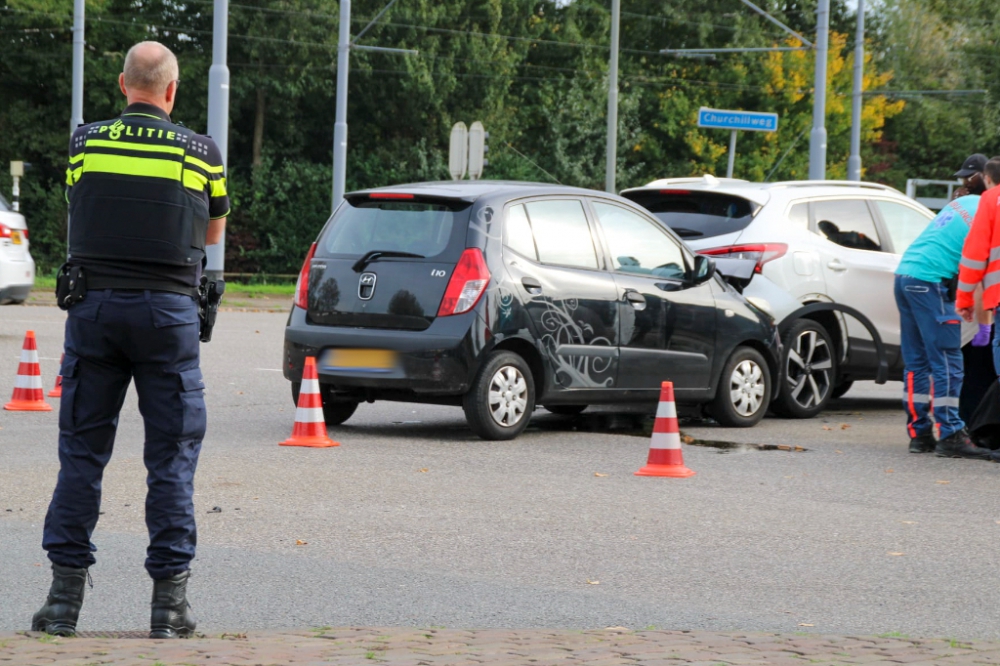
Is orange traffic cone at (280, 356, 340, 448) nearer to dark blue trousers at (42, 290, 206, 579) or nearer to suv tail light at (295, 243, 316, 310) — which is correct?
suv tail light at (295, 243, 316, 310)

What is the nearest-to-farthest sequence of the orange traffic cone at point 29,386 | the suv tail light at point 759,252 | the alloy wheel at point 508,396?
the alloy wheel at point 508,396, the orange traffic cone at point 29,386, the suv tail light at point 759,252

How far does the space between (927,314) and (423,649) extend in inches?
253

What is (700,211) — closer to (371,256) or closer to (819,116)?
(371,256)

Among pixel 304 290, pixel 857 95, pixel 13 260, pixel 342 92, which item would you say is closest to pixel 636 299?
pixel 304 290

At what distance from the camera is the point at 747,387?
37.9ft

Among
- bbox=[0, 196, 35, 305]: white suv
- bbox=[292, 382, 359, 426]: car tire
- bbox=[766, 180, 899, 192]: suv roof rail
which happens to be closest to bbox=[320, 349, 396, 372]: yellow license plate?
bbox=[292, 382, 359, 426]: car tire

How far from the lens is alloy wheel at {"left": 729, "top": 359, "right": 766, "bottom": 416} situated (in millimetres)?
11461

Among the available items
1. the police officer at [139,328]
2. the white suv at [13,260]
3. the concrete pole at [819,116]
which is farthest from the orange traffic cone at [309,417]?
the concrete pole at [819,116]

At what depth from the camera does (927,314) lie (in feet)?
33.3

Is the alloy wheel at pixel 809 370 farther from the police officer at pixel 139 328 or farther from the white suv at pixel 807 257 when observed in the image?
the police officer at pixel 139 328

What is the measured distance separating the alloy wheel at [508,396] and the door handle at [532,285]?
0.51m

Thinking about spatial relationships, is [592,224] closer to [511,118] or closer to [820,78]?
[820,78]

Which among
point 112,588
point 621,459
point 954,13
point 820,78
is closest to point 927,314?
point 621,459

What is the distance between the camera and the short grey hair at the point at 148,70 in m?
4.93
